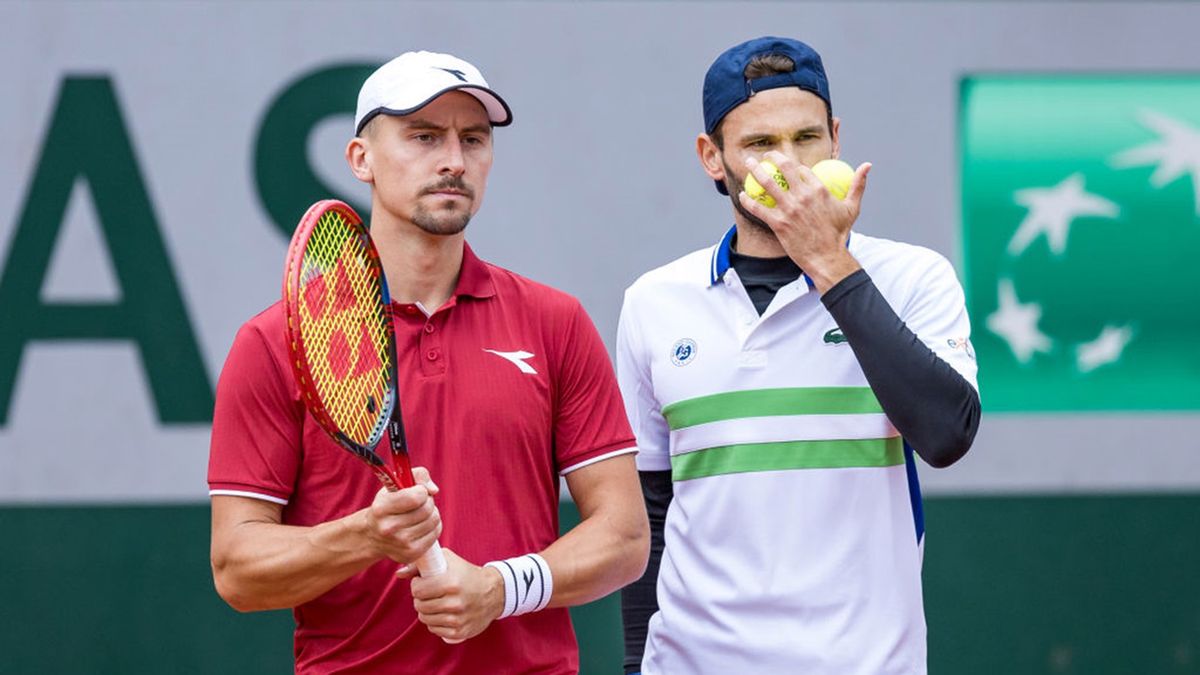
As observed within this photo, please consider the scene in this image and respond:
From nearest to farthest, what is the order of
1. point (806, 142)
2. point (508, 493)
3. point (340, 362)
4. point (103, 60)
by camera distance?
point (340, 362) → point (508, 493) → point (806, 142) → point (103, 60)

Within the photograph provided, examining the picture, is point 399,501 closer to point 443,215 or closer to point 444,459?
point 444,459

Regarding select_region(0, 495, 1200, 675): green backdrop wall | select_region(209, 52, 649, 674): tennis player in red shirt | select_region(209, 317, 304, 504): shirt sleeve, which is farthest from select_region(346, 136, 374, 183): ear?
select_region(0, 495, 1200, 675): green backdrop wall

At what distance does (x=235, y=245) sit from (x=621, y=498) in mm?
2839

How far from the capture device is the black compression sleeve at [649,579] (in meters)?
3.17

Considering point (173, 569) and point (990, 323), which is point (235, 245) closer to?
point (173, 569)

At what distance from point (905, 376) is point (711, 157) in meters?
0.67

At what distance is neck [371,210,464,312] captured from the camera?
2873 mm

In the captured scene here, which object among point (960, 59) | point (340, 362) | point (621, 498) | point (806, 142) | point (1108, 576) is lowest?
point (1108, 576)

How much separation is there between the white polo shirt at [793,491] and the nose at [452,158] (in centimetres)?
56

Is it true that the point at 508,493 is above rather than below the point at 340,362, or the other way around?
below

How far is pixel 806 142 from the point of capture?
9.84 ft

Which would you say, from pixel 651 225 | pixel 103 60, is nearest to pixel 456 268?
pixel 651 225

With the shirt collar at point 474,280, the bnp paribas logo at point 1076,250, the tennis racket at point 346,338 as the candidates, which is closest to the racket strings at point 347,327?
the tennis racket at point 346,338

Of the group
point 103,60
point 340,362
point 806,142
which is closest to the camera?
point 340,362
